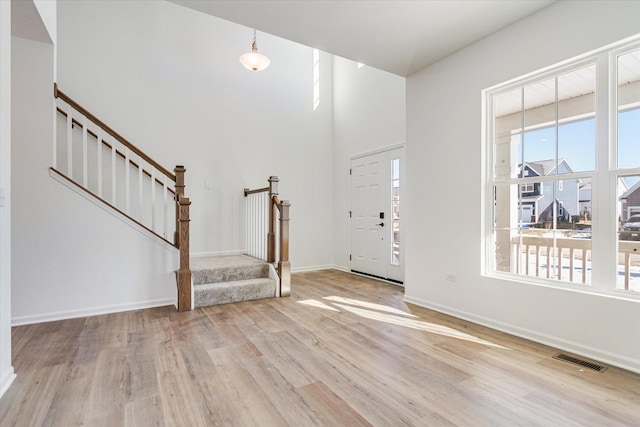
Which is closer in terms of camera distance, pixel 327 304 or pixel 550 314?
pixel 550 314

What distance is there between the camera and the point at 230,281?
4.14 meters

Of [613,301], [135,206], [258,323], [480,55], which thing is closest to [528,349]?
[613,301]

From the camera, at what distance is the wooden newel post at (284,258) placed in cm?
420

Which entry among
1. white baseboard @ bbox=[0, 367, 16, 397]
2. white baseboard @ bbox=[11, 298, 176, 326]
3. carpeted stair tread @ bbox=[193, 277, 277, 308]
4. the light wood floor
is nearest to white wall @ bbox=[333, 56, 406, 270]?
carpeted stair tread @ bbox=[193, 277, 277, 308]

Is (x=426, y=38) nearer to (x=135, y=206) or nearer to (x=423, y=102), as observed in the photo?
(x=423, y=102)

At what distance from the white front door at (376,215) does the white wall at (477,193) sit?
112 centimetres

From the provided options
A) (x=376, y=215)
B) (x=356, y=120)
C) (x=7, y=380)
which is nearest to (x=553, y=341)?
(x=376, y=215)

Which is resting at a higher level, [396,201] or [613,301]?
[396,201]

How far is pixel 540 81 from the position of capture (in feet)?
8.92

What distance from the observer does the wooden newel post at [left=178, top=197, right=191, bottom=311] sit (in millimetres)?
3577

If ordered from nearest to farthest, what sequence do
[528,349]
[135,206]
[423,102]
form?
[528,349], [423,102], [135,206]

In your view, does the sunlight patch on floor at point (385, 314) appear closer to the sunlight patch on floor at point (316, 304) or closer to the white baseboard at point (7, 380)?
the sunlight patch on floor at point (316, 304)

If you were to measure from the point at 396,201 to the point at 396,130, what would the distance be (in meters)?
1.08

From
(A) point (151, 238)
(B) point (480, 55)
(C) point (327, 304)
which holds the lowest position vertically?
(C) point (327, 304)
